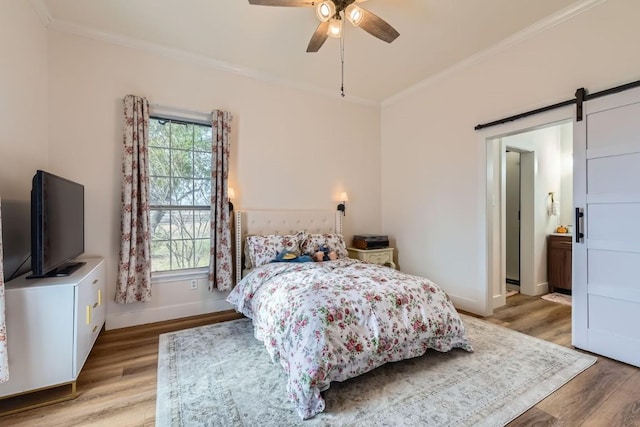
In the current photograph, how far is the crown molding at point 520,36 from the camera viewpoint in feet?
8.66

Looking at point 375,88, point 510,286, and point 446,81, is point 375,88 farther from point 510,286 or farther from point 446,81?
point 510,286

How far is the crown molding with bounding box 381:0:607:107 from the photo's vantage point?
8.66 feet

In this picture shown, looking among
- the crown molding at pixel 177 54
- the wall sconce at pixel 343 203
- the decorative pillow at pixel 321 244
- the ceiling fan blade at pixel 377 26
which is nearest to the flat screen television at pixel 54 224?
the crown molding at pixel 177 54

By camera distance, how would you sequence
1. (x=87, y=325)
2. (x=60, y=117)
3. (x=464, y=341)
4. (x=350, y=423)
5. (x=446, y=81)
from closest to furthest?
(x=350, y=423), (x=87, y=325), (x=464, y=341), (x=60, y=117), (x=446, y=81)

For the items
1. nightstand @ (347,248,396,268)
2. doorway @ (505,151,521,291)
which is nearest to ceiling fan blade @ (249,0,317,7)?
nightstand @ (347,248,396,268)

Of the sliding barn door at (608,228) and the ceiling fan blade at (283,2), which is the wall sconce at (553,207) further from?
the ceiling fan blade at (283,2)

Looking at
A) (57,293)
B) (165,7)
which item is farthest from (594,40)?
(57,293)

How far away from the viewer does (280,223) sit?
3.99 meters

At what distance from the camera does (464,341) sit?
2.54 meters

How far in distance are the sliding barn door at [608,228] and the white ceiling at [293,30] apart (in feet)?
3.82

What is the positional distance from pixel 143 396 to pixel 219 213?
6.47 ft

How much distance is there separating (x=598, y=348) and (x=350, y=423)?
244 centimetres

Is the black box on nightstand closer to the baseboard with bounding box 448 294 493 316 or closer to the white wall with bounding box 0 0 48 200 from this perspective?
the baseboard with bounding box 448 294 493 316

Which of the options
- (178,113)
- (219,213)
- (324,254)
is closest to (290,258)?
(324,254)
